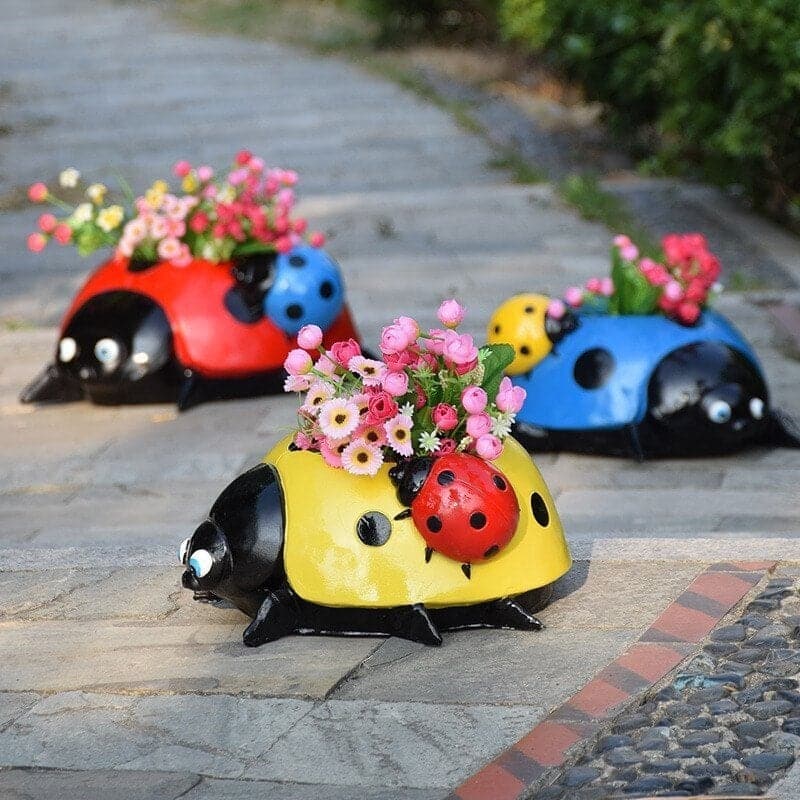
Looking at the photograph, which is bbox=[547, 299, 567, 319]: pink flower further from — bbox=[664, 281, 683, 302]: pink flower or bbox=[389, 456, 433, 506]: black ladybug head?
bbox=[389, 456, 433, 506]: black ladybug head

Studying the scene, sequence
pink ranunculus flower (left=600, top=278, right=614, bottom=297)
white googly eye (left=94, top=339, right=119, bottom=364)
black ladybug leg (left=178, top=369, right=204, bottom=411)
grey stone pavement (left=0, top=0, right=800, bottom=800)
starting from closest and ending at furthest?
grey stone pavement (left=0, top=0, right=800, bottom=800), pink ranunculus flower (left=600, top=278, right=614, bottom=297), white googly eye (left=94, top=339, right=119, bottom=364), black ladybug leg (left=178, top=369, right=204, bottom=411)

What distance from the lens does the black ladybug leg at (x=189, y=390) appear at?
7.04m

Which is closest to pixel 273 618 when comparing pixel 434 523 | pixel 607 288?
pixel 434 523

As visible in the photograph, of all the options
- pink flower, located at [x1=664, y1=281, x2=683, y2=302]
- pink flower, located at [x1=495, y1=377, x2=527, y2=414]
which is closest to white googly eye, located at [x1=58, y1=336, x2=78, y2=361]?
pink flower, located at [x1=664, y1=281, x2=683, y2=302]

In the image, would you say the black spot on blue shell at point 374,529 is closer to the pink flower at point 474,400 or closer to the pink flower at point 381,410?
the pink flower at point 381,410

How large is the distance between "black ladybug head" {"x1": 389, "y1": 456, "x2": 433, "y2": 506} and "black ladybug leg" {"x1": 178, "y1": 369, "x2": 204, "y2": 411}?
9.77 ft

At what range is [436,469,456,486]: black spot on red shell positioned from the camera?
4125 millimetres

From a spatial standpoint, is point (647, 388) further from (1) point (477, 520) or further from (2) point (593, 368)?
(1) point (477, 520)

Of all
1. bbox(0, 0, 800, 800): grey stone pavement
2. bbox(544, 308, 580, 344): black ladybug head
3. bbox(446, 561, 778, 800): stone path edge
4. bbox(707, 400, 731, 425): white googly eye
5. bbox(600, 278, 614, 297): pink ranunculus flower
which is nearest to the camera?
bbox(446, 561, 778, 800): stone path edge

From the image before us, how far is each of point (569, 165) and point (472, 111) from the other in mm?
2645

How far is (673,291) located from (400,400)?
2.20 metres

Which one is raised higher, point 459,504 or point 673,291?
point 673,291

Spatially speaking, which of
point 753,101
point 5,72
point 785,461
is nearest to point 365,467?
point 785,461

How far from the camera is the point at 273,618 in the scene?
14.1 ft
